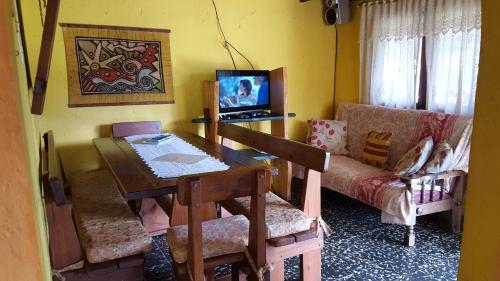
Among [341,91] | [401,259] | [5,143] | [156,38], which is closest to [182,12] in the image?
[156,38]

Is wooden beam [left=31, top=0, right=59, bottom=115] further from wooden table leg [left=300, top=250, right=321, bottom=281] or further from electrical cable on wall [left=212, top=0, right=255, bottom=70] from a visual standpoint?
electrical cable on wall [left=212, top=0, right=255, bottom=70]

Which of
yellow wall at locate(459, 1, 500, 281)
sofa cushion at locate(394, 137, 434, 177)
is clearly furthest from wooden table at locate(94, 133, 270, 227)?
sofa cushion at locate(394, 137, 434, 177)

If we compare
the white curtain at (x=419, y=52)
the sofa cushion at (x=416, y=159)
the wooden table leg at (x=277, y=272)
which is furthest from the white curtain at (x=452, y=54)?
the wooden table leg at (x=277, y=272)

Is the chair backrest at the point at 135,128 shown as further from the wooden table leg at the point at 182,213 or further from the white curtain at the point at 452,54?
the white curtain at the point at 452,54

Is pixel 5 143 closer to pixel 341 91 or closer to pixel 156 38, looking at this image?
pixel 156 38

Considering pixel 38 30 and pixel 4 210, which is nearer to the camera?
pixel 4 210

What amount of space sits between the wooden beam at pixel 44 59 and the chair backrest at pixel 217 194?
0.51m

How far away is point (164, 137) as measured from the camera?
2752 millimetres

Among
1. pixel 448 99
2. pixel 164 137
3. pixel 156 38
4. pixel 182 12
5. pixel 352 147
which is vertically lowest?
pixel 352 147

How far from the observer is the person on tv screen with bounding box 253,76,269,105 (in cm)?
351

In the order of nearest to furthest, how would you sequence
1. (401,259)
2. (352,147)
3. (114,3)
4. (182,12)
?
(401,259) → (114,3) → (182,12) → (352,147)

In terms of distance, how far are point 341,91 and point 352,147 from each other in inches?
32.9

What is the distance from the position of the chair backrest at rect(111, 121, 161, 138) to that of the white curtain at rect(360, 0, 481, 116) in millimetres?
2224

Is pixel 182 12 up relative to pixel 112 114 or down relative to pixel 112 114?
up
